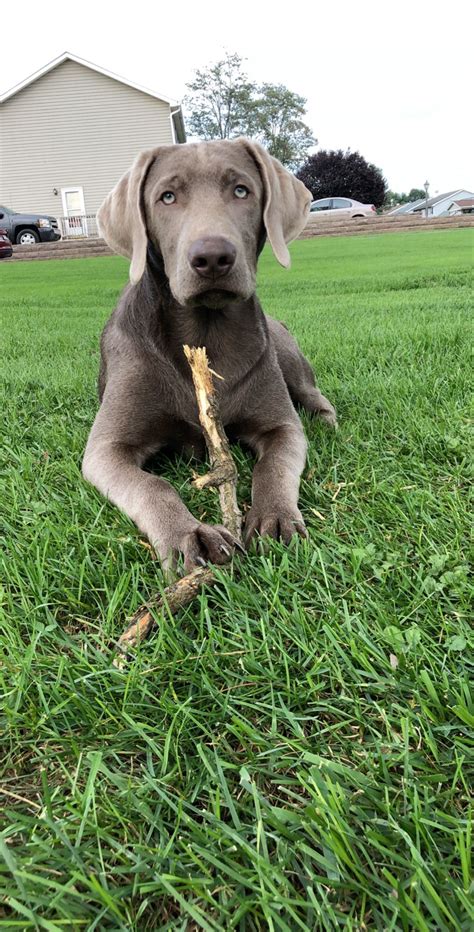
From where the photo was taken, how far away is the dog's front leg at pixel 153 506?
191 centimetres

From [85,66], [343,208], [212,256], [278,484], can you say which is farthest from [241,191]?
[343,208]

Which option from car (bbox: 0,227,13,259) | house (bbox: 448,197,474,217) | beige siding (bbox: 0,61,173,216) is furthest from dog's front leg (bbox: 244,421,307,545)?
house (bbox: 448,197,474,217)

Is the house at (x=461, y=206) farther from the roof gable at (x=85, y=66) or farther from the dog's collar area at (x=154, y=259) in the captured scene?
the dog's collar area at (x=154, y=259)

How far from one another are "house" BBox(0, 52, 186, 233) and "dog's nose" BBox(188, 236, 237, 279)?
88.2 feet

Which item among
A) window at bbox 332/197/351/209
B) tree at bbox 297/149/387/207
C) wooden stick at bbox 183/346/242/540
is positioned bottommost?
Answer: wooden stick at bbox 183/346/242/540

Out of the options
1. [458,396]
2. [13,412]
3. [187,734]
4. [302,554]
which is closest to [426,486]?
[302,554]

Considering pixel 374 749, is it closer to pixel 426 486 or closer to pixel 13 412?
pixel 426 486

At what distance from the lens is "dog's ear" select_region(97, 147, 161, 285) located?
2.71 meters

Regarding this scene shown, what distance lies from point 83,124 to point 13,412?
28047mm

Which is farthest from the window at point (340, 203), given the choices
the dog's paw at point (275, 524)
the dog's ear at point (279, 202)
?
the dog's paw at point (275, 524)

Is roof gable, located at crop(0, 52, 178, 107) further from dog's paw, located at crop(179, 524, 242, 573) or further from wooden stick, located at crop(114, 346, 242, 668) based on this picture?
dog's paw, located at crop(179, 524, 242, 573)

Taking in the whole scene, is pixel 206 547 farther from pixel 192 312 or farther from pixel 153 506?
pixel 192 312

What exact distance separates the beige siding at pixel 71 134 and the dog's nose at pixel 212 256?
2721cm

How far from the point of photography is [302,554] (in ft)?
6.37
